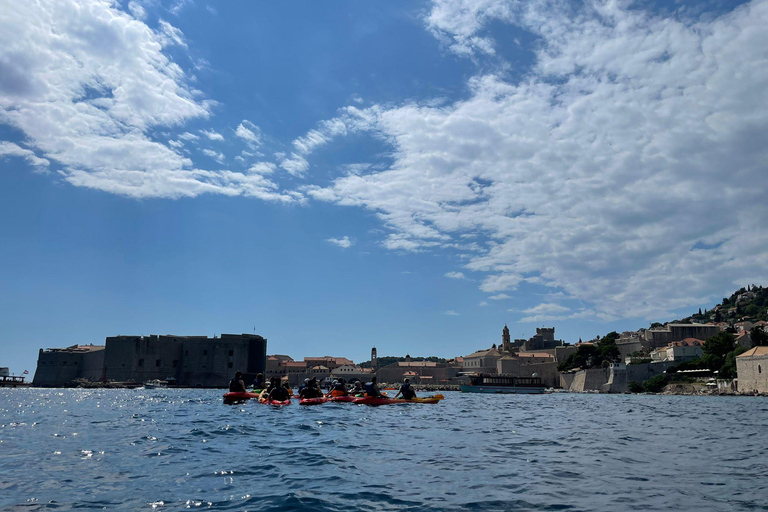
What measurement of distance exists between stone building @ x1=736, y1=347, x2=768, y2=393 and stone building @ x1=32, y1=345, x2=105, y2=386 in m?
108

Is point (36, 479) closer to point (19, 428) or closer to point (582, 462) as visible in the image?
point (582, 462)

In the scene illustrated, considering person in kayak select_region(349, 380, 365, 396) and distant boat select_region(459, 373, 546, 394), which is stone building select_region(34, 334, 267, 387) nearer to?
distant boat select_region(459, 373, 546, 394)

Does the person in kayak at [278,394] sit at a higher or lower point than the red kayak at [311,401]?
higher

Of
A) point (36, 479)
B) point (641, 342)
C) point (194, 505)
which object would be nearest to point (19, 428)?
point (36, 479)

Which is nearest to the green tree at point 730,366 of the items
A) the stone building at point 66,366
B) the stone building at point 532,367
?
the stone building at point 532,367

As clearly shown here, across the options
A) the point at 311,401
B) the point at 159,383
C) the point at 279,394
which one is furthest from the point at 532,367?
the point at 279,394

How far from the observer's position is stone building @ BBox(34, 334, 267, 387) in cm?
10919

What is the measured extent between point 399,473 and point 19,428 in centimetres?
1451

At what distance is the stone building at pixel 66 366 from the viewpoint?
369ft

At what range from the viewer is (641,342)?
116625 millimetres

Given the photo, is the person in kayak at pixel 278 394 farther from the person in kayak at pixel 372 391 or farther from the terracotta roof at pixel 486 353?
the terracotta roof at pixel 486 353

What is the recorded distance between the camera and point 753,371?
208 ft

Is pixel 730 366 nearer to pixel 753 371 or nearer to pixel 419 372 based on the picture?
pixel 753 371

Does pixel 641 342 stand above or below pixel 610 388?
above
